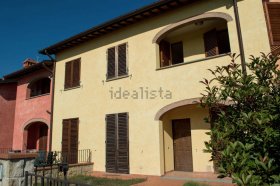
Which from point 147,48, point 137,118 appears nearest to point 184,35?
point 147,48

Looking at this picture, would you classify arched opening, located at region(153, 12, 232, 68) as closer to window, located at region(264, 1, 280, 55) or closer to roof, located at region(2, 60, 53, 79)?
window, located at region(264, 1, 280, 55)

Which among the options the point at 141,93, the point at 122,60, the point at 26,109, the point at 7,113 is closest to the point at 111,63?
the point at 122,60

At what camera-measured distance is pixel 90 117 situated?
11484 mm

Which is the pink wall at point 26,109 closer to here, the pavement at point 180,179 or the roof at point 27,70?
the roof at point 27,70

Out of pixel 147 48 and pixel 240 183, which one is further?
pixel 147 48

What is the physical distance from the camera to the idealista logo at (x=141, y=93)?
936 centimetres

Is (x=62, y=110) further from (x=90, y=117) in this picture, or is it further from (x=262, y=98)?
(x=262, y=98)

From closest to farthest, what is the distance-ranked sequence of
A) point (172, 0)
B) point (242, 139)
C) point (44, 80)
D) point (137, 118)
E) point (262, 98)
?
1. point (242, 139)
2. point (262, 98)
3. point (172, 0)
4. point (137, 118)
5. point (44, 80)

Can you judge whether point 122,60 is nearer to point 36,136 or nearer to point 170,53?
point 170,53

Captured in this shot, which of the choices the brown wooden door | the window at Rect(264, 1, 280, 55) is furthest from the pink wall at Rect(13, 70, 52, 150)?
the window at Rect(264, 1, 280, 55)

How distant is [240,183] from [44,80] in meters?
16.8

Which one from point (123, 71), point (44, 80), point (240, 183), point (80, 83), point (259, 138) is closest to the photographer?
point (240, 183)

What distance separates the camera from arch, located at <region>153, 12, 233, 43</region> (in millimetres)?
8422

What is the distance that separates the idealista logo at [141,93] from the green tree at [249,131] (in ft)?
18.8
